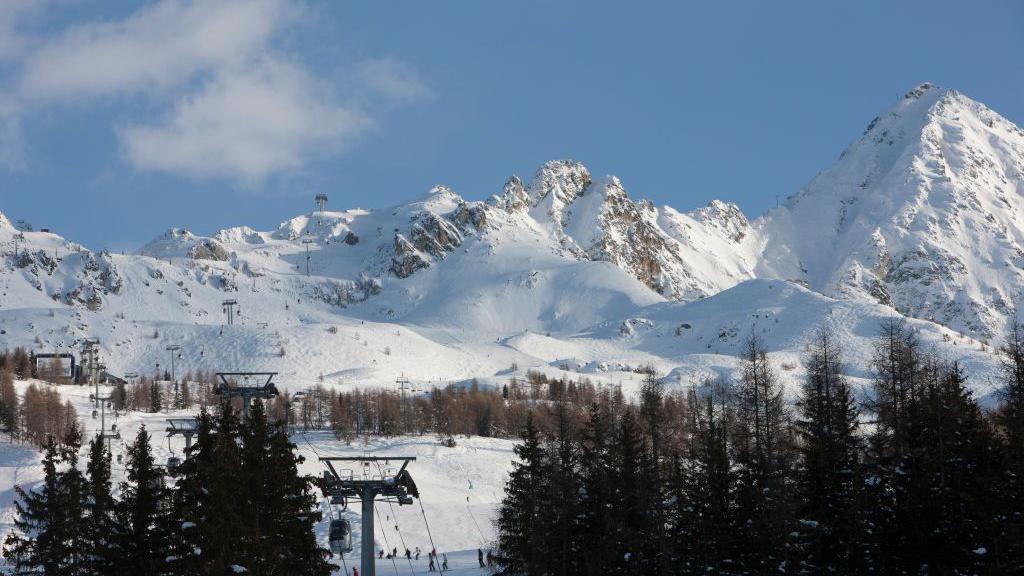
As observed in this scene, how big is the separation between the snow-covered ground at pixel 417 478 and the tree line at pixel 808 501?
16.9 metres

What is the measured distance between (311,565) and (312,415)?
140 metres

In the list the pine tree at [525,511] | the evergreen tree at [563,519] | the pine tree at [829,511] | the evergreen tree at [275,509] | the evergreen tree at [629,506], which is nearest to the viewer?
the evergreen tree at [275,509]

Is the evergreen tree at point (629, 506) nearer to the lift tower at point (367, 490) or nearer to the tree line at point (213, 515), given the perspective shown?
the lift tower at point (367, 490)

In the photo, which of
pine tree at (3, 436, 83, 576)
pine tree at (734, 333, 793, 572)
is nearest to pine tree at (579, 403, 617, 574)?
pine tree at (734, 333, 793, 572)

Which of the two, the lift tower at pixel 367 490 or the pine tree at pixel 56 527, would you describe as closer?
the lift tower at pixel 367 490

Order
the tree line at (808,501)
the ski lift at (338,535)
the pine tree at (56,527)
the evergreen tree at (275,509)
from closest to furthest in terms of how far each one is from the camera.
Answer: the evergreen tree at (275,509) → the tree line at (808,501) → the ski lift at (338,535) → the pine tree at (56,527)

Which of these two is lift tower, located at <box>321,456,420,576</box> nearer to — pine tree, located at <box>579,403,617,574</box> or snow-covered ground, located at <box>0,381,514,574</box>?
pine tree, located at <box>579,403,617,574</box>

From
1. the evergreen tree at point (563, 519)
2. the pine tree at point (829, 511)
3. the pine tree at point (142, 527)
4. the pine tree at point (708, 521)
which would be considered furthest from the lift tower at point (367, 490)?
the pine tree at point (829, 511)

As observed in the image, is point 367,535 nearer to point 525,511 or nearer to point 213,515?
point 525,511

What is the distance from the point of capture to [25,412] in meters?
122

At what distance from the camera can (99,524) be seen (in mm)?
43438

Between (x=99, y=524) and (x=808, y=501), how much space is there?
27.9 metres

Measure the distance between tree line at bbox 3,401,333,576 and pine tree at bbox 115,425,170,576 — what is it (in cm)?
4

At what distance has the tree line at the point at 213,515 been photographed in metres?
35.7
